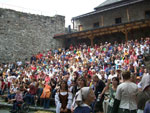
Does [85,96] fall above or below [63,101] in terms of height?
above

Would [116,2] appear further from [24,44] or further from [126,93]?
[126,93]

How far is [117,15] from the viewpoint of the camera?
23.6 metres

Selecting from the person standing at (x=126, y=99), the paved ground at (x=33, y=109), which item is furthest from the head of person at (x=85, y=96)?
the paved ground at (x=33, y=109)

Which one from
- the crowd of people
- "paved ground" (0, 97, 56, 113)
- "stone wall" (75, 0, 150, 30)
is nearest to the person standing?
the crowd of people

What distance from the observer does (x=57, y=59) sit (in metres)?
17.8

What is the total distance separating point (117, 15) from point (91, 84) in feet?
60.8

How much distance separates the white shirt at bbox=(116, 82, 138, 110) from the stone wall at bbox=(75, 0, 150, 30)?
1976 centimetres

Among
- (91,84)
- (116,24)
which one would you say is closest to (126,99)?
(91,84)

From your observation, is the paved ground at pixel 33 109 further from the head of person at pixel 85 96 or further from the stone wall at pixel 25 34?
the stone wall at pixel 25 34

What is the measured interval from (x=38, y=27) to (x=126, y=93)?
2115 cm

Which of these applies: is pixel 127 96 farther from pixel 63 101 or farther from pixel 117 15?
pixel 117 15

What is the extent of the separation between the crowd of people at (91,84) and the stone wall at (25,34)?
65.0 inches

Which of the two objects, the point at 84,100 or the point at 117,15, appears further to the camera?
the point at 117,15

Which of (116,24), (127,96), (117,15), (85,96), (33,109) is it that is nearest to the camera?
(85,96)
